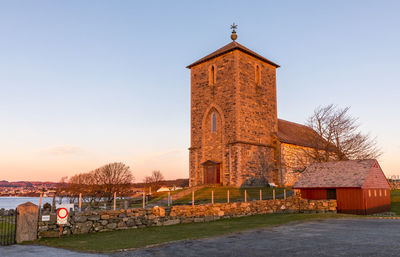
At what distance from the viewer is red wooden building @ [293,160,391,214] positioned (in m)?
25.2

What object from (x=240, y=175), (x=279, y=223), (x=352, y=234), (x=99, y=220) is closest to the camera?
(x=352, y=234)

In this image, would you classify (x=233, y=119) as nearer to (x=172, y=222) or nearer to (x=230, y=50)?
(x=230, y=50)

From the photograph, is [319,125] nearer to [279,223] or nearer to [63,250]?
[279,223]

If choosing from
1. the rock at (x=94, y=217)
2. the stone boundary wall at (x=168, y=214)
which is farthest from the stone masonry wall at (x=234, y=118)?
the rock at (x=94, y=217)

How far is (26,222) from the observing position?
13.7 m

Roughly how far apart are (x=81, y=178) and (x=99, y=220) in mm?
55128

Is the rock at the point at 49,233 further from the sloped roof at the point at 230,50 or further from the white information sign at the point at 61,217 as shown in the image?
the sloped roof at the point at 230,50

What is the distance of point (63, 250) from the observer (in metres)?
11.3

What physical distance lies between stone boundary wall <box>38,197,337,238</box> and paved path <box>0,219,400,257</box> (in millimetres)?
2816

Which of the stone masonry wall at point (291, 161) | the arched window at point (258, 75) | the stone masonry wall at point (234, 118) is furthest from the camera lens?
the arched window at point (258, 75)

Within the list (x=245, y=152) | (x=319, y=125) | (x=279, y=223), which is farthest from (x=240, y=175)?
(x=279, y=223)

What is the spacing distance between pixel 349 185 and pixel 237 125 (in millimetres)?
13682

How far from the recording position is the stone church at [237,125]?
118 ft

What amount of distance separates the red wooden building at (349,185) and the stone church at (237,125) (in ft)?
25.3
